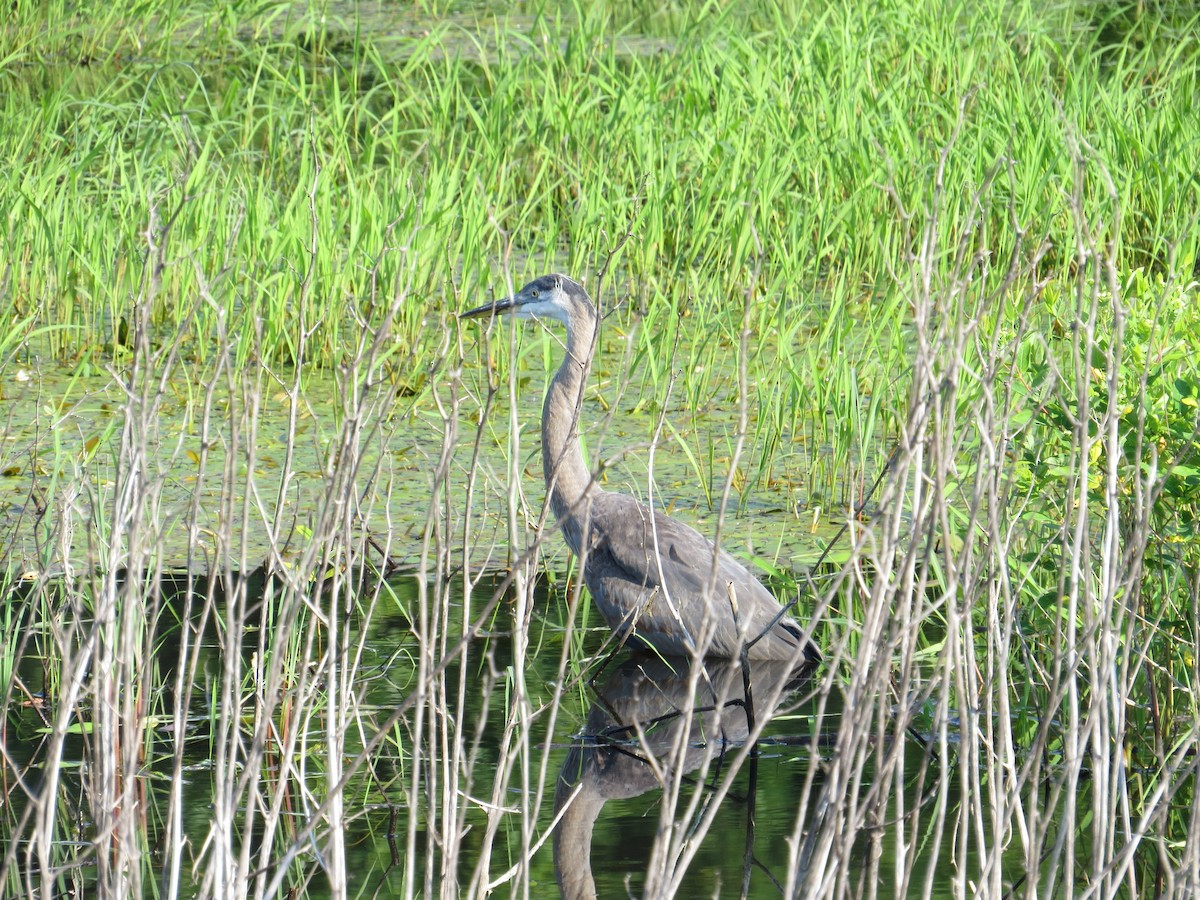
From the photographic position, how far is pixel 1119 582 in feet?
7.13

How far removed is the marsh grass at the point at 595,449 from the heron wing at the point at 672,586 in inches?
5.5

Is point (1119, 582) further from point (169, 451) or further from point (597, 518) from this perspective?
point (169, 451)

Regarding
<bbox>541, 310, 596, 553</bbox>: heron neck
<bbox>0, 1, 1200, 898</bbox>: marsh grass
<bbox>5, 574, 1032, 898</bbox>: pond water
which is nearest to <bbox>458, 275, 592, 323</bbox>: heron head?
<bbox>541, 310, 596, 553</bbox>: heron neck

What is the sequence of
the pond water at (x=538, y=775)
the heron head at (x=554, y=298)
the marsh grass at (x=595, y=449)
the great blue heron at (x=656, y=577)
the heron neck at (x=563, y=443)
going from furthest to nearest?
the heron head at (x=554, y=298)
the heron neck at (x=563, y=443)
the great blue heron at (x=656, y=577)
the pond water at (x=538, y=775)
the marsh grass at (x=595, y=449)

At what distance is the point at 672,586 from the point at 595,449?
3.60 ft

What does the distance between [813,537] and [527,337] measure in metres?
1.71

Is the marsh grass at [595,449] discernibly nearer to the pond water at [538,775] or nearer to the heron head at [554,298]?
the pond water at [538,775]

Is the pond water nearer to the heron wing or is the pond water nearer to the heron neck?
the heron wing

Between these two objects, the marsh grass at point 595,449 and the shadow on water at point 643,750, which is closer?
the marsh grass at point 595,449

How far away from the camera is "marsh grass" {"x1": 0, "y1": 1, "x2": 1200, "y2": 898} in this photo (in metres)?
2.15

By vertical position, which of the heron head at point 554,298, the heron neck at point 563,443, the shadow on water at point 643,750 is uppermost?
the heron head at point 554,298

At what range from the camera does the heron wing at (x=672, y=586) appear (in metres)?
4.26

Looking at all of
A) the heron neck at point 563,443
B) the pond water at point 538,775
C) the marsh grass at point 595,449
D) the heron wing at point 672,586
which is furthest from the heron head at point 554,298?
the pond water at point 538,775

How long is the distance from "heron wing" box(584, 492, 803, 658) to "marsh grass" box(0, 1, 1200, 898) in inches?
5.5
